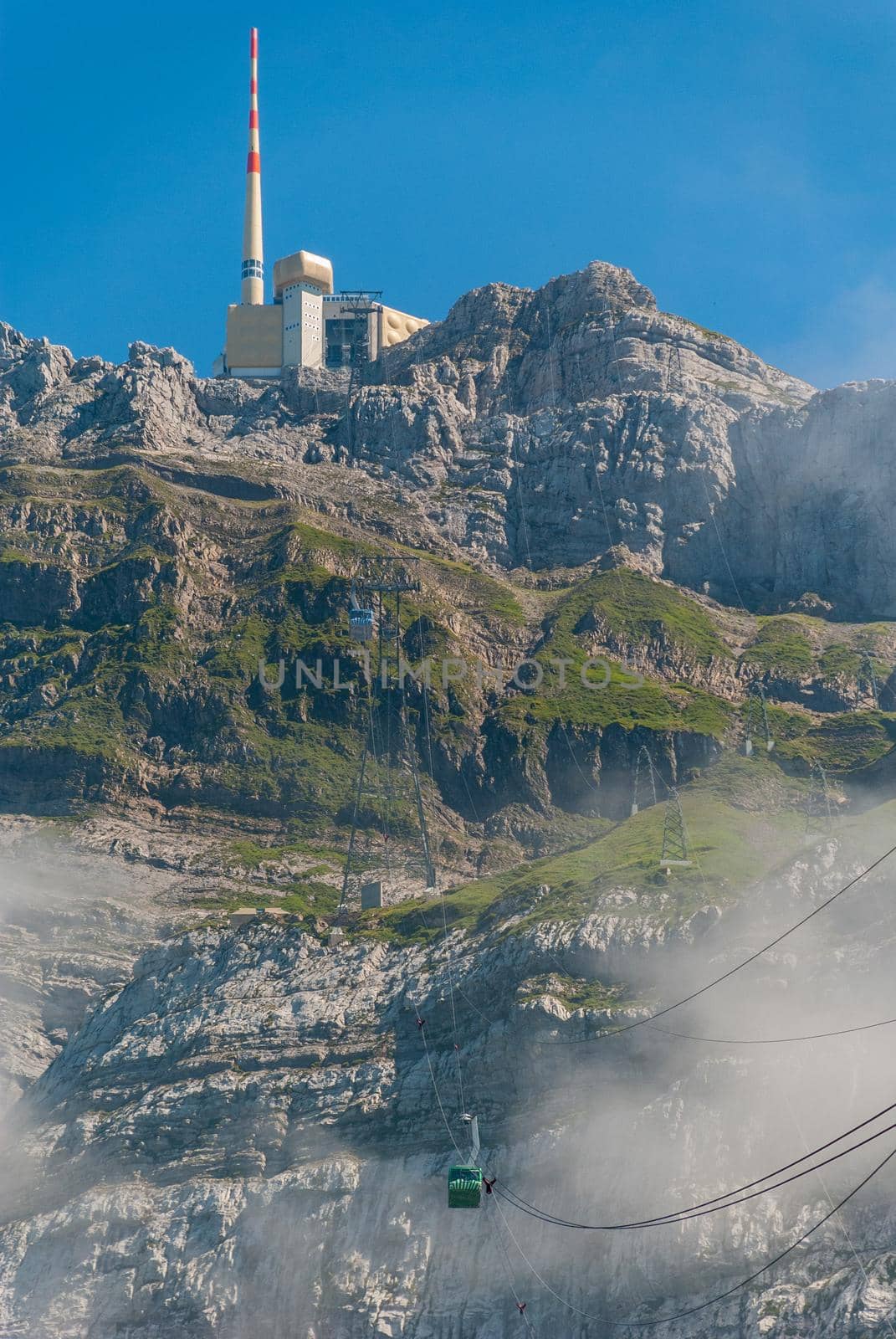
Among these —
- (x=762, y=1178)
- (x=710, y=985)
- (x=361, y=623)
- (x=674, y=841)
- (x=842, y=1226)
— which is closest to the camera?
(x=842, y=1226)

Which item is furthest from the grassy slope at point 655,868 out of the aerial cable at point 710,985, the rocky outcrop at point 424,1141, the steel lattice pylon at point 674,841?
the aerial cable at point 710,985

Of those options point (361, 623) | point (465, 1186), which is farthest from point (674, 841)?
point (465, 1186)

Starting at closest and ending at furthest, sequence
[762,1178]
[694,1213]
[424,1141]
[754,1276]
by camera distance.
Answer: [754,1276], [762,1178], [694,1213], [424,1141]

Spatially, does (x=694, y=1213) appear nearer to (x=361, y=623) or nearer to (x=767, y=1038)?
(x=767, y=1038)

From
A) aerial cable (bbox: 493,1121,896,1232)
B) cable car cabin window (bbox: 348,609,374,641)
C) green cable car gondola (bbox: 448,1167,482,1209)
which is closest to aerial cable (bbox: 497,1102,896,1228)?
aerial cable (bbox: 493,1121,896,1232)

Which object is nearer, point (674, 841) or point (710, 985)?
point (710, 985)

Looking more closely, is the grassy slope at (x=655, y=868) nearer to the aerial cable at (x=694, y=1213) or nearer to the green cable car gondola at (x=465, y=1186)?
the aerial cable at (x=694, y=1213)
